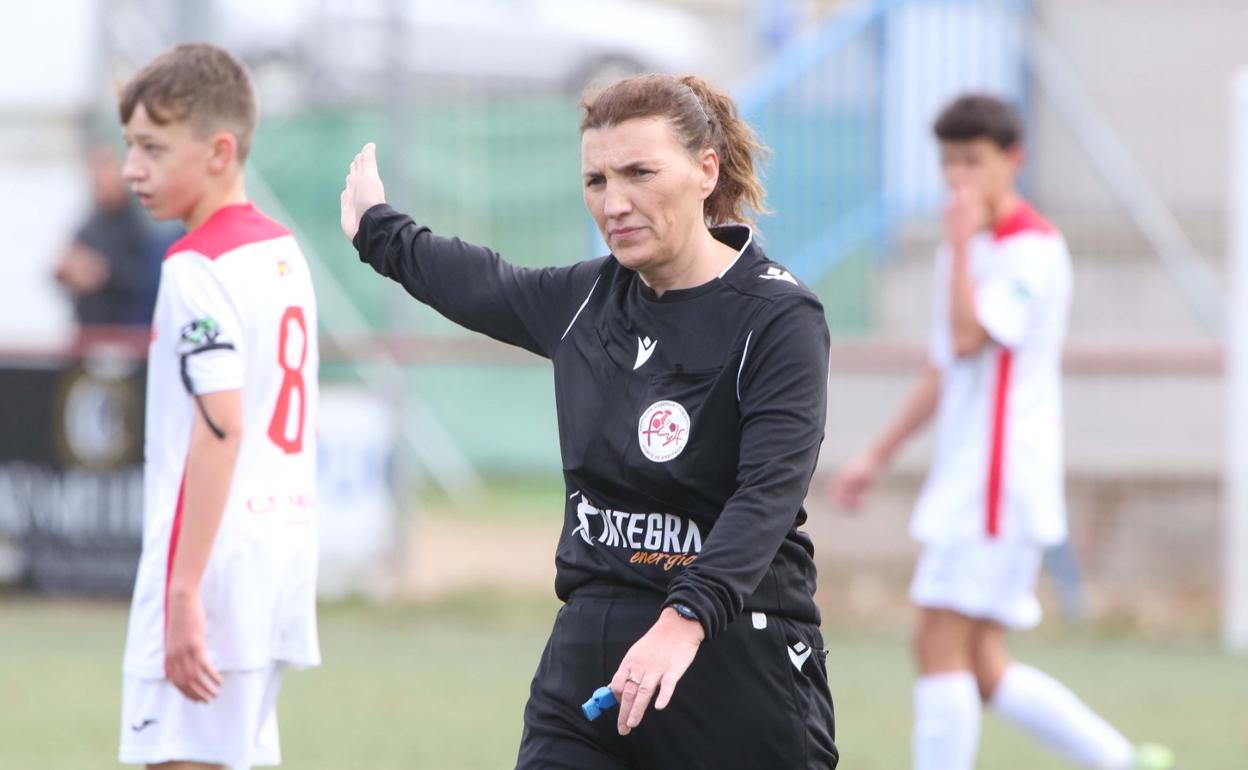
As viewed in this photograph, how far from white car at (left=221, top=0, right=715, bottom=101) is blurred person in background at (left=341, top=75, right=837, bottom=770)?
9.06m

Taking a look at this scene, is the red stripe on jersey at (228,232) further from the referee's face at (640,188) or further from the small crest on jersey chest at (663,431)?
the small crest on jersey chest at (663,431)

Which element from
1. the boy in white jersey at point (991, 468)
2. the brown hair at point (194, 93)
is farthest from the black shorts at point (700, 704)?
the boy in white jersey at point (991, 468)

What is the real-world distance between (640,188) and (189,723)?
171 centimetres

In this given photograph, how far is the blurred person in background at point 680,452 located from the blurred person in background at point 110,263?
8.54 meters

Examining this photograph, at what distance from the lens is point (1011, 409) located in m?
6.39

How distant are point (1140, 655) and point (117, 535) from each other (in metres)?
5.35

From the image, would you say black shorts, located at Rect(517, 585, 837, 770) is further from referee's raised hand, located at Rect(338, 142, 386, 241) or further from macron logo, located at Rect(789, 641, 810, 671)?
referee's raised hand, located at Rect(338, 142, 386, 241)

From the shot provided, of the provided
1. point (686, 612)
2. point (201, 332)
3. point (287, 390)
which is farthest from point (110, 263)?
point (686, 612)

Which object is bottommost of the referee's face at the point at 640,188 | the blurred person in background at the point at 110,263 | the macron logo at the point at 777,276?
the macron logo at the point at 777,276

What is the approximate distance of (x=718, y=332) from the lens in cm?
367

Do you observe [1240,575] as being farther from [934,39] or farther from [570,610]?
[570,610]

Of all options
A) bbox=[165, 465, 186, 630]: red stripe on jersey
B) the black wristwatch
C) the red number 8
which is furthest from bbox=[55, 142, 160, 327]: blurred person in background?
the black wristwatch

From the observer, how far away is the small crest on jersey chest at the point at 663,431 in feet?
11.9

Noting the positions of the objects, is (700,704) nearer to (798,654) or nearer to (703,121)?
(798,654)
